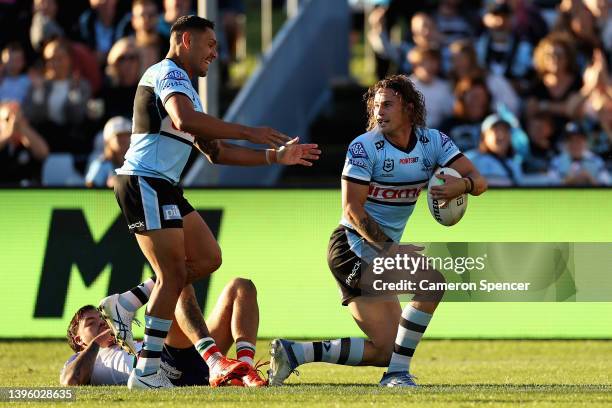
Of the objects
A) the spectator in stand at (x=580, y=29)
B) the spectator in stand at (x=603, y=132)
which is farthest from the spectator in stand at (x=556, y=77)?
the spectator in stand at (x=580, y=29)

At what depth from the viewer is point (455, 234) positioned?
488 inches

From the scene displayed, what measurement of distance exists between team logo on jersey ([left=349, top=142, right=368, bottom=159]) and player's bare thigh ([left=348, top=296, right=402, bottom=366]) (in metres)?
0.95

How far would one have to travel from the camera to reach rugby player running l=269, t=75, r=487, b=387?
29.3 ft

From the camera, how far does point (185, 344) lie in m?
9.17

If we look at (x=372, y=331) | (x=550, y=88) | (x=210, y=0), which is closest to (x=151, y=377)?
(x=372, y=331)

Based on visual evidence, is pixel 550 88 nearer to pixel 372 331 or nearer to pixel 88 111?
pixel 88 111

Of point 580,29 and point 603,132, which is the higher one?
point 580,29

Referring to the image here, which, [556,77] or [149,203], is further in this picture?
[556,77]

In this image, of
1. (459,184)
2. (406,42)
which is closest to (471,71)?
(406,42)

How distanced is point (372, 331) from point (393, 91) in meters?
1.59

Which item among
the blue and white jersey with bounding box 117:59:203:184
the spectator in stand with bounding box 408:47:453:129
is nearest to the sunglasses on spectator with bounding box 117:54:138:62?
the spectator in stand with bounding box 408:47:453:129

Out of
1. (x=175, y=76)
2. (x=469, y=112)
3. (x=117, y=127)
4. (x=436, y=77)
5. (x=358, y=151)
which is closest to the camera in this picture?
(x=175, y=76)

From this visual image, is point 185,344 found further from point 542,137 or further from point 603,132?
point 603,132

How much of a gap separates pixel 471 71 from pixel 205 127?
7.60m
